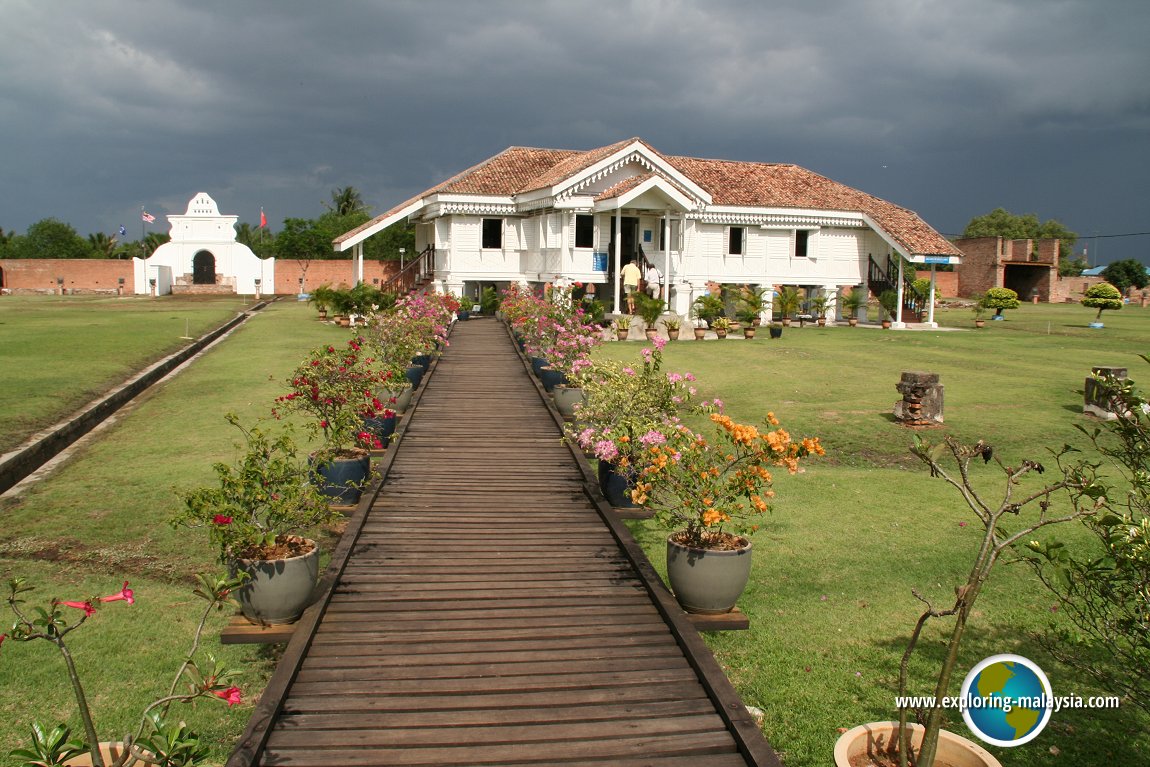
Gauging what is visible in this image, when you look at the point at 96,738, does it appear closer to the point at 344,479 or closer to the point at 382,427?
the point at 344,479

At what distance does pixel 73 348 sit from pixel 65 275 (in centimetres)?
3922

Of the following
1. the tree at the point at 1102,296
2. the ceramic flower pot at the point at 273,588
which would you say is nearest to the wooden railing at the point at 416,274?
the ceramic flower pot at the point at 273,588

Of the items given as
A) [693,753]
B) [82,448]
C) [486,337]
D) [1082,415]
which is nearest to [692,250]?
[486,337]

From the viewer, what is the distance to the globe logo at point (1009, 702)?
14.9 feet

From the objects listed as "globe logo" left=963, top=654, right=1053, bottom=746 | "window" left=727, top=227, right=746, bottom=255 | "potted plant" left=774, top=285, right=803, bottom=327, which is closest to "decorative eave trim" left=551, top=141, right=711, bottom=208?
"window" left=727, top=227, right=746, bottom=255

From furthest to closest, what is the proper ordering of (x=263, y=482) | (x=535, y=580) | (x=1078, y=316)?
(x=1078, y=316)
(x=535, y=580)
(x=263, y=482)

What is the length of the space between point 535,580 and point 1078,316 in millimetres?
41333

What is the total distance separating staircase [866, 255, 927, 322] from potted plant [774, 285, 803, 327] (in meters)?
4.15

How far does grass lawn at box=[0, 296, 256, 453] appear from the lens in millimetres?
14617

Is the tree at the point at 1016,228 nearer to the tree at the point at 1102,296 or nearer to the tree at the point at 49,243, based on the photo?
the tree at the point at 1102,296

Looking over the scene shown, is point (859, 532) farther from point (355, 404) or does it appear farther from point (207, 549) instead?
point (207, 549)

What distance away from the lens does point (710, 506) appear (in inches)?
270

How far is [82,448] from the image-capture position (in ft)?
43.3

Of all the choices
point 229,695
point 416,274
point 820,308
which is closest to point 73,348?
point 416,274
